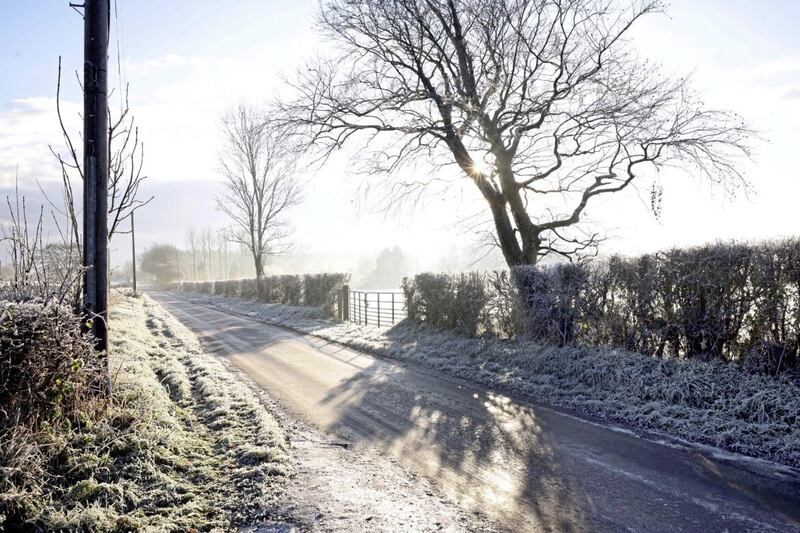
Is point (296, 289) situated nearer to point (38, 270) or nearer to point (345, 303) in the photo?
point (345, 303)

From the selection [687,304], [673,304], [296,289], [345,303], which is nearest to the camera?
[687,304]

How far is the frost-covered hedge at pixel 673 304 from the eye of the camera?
607cm

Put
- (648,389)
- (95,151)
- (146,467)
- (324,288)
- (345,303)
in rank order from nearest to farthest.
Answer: (146,467), (95,151), (648,389), (345,303), (324,288)

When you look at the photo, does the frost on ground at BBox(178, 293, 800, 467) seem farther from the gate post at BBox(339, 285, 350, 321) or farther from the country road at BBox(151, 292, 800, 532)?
the gate post at BBox(339, 285, 350, 321)

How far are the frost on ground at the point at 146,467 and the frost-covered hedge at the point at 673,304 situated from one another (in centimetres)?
590

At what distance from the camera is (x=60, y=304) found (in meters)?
4.42

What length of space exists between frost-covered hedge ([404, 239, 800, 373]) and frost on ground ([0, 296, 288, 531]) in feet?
19.4

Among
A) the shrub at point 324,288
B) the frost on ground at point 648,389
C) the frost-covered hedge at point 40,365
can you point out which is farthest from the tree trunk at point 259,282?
the frost-covered hedge at point 40,365

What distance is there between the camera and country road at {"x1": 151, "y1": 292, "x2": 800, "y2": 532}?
3.52m

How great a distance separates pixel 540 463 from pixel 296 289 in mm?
20929

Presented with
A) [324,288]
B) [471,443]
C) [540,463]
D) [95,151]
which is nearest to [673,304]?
[540,463]

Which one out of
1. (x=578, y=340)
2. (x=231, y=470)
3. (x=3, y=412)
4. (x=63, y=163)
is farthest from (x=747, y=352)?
(x=63, y=163)

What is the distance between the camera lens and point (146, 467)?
3971mm

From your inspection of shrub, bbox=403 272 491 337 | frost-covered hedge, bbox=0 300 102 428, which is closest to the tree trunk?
shrub, bbox=403 272 491 337
